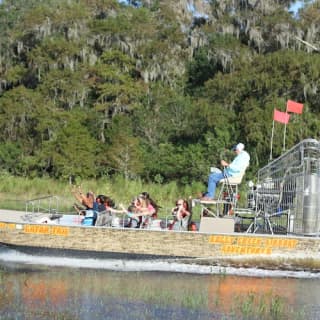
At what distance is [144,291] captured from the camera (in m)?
13.9

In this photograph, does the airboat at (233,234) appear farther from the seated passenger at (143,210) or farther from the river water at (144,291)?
the seated passenger at (143,210)

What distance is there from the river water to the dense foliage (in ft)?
69.9

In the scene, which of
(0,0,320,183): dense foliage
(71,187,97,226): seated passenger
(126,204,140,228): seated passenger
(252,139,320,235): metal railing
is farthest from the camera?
(0,0,320,183): dense foliage

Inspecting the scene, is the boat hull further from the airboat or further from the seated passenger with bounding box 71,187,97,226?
the seated passenger with bounding box 71,187,97,226

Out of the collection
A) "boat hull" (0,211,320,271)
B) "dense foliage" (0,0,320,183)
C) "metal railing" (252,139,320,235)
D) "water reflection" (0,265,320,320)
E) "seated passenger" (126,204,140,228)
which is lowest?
"water reflection" (0,265,320,320)

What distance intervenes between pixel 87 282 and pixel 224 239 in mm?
2896

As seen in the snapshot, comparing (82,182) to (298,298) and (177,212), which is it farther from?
(298,298)

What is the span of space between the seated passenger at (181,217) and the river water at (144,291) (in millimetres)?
797

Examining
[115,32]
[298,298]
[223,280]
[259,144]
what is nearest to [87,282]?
[223,280]

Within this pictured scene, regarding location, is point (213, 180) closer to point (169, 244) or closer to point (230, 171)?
point (230, 171)

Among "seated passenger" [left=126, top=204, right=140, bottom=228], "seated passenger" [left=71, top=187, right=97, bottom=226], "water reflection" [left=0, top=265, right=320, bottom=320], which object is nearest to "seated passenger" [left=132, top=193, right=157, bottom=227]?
"seated passenger" [left=126, top=204, right=140, bottom=228]

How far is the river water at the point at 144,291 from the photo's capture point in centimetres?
1208

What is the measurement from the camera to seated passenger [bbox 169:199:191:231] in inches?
656

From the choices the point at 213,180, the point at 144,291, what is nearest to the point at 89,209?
the point at 213,180
